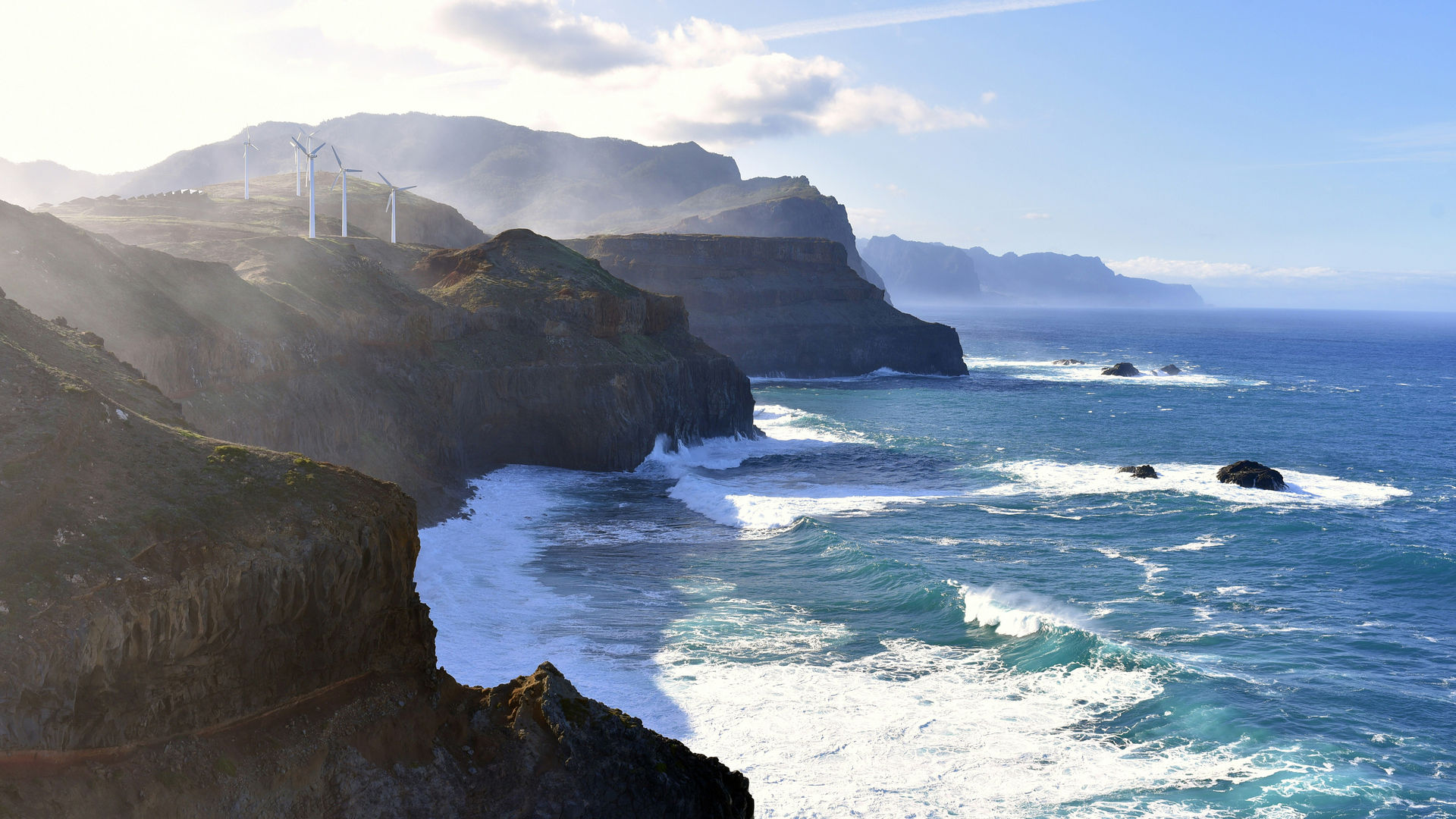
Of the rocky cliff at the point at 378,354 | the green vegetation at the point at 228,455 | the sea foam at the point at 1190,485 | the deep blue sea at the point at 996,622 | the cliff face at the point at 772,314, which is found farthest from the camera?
the cliff face at the point at 772,314

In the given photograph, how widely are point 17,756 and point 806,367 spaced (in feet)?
423

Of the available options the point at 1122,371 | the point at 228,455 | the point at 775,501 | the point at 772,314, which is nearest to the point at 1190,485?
the point at 775,501

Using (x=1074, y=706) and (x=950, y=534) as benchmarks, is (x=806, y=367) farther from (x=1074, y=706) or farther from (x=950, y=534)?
(x=1074, y=706)

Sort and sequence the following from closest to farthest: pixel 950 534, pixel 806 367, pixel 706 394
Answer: pixel 950 534
pixel 706 394
pixel 806 367

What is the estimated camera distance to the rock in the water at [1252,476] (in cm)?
5634

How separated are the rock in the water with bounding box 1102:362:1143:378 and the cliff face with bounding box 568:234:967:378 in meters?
21.1

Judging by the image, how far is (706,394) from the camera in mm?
74000

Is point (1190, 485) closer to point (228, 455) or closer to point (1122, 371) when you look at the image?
point (228, 455)

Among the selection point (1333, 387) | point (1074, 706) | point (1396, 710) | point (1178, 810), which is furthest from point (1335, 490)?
point (1333, 387)

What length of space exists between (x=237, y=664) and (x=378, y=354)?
4097cm

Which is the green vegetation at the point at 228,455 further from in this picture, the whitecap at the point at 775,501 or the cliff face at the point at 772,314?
the cliff face at the point at 772,314

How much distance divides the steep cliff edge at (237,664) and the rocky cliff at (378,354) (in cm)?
2150

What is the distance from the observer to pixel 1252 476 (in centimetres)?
5672

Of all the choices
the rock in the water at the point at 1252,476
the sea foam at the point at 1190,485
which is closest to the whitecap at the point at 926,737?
the sea foam at the point at 1190,485
